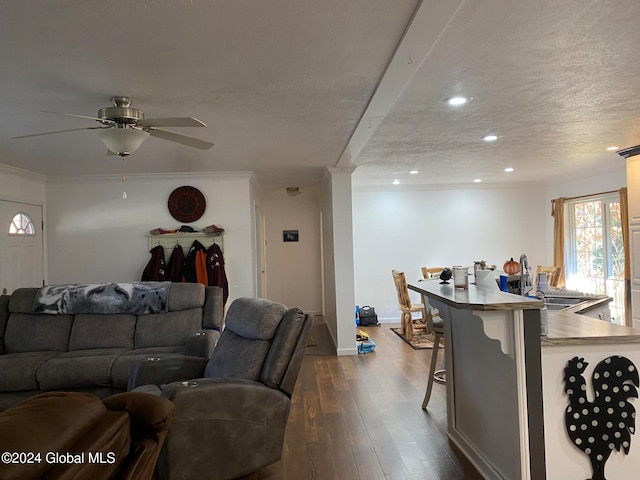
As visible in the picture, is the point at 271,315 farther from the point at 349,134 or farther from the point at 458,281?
the point at 349,134

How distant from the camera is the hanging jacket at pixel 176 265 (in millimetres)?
5219

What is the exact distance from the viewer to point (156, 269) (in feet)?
17.0

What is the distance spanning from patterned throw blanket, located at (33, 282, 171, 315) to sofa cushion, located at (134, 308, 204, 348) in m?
0.09

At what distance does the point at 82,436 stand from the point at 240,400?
4.63 ft

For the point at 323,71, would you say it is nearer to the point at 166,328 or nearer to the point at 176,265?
the point at 166,328

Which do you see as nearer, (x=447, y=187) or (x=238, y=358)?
(x=238, y=358)

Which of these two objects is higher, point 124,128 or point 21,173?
point 21,173

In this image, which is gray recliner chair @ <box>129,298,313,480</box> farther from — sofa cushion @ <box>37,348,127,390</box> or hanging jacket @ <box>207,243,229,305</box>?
hanging jacket @ <box>207,243,229,305</box>

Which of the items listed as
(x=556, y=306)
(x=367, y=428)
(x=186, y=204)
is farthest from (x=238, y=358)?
(x=186, y=204)

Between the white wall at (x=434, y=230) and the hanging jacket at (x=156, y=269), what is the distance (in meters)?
3.39

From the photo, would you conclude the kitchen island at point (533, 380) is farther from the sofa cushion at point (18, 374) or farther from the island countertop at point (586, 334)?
the sofa cushion at point (18, 374)

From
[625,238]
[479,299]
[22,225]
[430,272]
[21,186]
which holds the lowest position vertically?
[430,272]

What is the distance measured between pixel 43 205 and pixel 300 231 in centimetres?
412

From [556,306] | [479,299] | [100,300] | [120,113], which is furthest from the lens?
[100,300]
